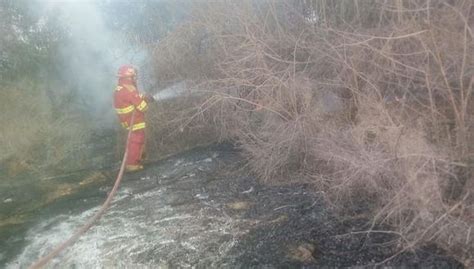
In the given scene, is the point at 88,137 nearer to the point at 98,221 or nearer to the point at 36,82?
the point at 36,82

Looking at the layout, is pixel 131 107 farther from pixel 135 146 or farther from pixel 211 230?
pixel 211 230

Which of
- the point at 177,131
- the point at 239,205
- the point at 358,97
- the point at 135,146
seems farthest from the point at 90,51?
the point at 358,97

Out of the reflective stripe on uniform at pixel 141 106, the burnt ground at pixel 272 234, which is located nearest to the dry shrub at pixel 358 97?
the burnt ground at pixel 272 234

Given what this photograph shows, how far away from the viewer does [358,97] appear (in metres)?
7.12

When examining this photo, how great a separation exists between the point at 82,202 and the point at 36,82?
14.1 feet

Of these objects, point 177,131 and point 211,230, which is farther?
point 177,131

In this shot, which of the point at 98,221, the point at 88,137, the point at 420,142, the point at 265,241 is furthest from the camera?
the point at 88,137

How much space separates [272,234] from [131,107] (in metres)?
3.63

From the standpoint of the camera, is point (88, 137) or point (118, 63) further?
point (118, 63)

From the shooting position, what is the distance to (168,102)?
10.1m

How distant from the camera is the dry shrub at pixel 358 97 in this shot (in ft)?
18.6

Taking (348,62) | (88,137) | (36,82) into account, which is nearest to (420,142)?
(348,62)

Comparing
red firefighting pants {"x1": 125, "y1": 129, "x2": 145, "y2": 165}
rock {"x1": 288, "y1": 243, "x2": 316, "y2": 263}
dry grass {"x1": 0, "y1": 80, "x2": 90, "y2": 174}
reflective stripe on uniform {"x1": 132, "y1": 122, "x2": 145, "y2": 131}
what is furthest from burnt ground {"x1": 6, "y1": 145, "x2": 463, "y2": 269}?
dry grass {"x1": 0, "y1": 80, "x2": 90, "y2": 174}

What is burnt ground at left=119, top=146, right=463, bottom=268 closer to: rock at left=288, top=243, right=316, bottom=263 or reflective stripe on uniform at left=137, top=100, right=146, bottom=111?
rock at left=288, top=243, right=316, bottom=263
